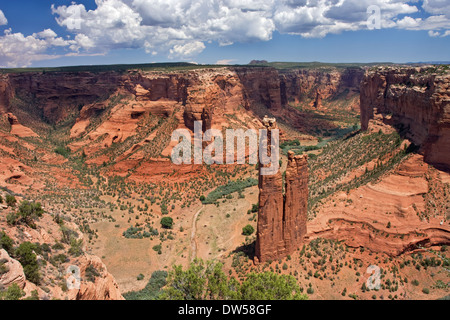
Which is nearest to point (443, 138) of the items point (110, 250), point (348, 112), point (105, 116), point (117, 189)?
point (110, 250)

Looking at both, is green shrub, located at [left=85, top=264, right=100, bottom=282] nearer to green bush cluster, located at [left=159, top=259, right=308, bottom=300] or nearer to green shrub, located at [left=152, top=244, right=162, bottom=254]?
green bush cluster, located at [left=159, top=259, right=308, bottom=300]

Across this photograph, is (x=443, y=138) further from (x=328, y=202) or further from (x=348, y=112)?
(x=348, y=112)

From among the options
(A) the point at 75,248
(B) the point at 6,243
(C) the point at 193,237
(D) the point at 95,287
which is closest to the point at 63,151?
(C) the point at 193,237

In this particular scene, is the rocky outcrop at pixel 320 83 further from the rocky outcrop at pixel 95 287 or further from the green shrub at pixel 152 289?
the rocky outcrop at pixel 95 287

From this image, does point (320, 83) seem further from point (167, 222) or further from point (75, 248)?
point (75, 248)

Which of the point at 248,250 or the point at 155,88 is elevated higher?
the point at 155,88

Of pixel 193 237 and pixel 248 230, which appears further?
pixel 193 237

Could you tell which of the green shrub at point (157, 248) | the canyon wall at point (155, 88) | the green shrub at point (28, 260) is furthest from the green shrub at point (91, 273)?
the canyon wall at point (155, 88)
